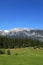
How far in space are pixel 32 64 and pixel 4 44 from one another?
116825 mm

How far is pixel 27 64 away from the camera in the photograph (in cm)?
2641

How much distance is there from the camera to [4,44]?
468ft

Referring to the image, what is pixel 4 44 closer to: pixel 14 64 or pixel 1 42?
pixel 1 42

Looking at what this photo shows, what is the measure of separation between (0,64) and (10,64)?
147cm

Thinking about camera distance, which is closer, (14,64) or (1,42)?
(14,64)

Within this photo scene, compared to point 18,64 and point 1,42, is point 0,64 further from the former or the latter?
point 1,42

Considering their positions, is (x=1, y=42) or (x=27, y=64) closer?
(x=27, y=64)

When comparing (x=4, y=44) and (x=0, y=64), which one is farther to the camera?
(x=4, y=44)

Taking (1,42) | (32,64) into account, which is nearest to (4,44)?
(1,42)

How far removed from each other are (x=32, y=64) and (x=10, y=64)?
286 cm

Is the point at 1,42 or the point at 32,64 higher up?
the point at 1,42

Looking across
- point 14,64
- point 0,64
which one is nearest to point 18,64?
point 14,64

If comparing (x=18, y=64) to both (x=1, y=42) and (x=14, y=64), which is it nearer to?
(x=14, y=64)

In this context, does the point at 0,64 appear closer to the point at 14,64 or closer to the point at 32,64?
the point at 14,64
